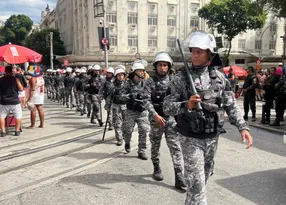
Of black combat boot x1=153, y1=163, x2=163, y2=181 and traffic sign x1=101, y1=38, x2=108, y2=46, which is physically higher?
traffic sign x1=101, y1=38, x2=108, y2=46

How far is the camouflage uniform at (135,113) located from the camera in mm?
5863

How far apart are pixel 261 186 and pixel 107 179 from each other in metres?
2.19

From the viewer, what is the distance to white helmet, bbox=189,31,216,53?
2932 mm

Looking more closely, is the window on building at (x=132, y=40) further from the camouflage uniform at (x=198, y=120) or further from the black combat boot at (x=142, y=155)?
the camouflage uniform at (x=198, y=120)

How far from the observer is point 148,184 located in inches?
180

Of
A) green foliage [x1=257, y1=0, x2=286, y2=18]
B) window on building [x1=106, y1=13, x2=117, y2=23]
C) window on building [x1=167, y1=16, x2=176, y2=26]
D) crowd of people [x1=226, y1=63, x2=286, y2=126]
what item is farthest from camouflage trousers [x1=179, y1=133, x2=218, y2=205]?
window on building [x1=167, y1=16, x2=176, y2=26]

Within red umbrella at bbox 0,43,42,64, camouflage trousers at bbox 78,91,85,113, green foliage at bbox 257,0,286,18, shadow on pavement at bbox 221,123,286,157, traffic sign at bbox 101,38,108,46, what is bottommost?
shadow on pavement at bbox 221,123,286,157

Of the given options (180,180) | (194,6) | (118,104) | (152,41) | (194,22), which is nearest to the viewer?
(180,180)

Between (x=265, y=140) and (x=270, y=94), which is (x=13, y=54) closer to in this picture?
(x=265, y=140)

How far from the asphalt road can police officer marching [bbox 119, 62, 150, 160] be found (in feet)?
1.31

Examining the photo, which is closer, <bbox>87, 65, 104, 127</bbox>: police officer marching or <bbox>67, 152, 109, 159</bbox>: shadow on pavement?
<bbox>67, 152, 109, 159</bbox>: shadow on pavement

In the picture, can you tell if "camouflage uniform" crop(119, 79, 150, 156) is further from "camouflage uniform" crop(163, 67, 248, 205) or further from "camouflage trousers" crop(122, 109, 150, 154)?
"camouflage uniform" crop(163, 67, 248, 205)

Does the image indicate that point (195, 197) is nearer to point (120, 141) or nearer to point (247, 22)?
point (120, 141)

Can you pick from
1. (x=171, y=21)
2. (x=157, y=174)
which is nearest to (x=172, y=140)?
(x=157, y=174)
